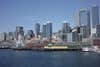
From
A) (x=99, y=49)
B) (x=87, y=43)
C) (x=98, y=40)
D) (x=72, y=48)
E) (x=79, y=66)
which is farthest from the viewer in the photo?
(x=87, y=43)

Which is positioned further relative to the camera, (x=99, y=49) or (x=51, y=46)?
(x=51, y=46)

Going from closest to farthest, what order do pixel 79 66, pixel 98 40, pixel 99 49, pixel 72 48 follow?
pixel 79 66, pixel 99 49, pixel 98 40, pixel 72 48

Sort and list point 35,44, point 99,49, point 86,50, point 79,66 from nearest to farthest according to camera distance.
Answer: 1. point 79,66
2. point 99,49
3. point 86,50
4. point 35,44

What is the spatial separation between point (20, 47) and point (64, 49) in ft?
125

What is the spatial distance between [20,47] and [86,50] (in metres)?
61.1

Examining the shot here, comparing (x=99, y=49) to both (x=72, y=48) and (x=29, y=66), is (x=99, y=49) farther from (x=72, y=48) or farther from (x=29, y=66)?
(x=29, y=66)

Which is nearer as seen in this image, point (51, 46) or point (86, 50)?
point (86, 50)

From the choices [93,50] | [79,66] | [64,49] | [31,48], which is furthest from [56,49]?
[79,66]

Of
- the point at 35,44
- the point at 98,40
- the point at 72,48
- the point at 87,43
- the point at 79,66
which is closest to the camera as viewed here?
the point at 79,66

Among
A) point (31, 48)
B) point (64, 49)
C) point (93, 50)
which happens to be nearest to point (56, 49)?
point (64, 49)

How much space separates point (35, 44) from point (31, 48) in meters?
5.60

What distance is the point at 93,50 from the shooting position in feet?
416

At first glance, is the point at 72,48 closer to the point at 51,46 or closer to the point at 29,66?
the point at 51,46

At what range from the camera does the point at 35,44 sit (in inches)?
6796
